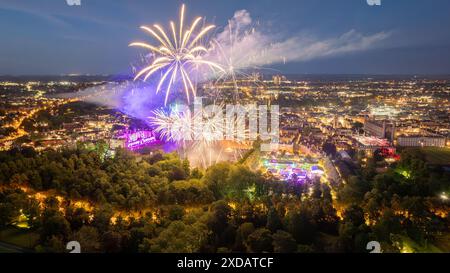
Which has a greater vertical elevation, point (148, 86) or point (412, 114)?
point (148, 86)

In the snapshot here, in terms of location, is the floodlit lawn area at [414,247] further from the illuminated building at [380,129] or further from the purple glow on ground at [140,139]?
the illuminated building at [380,129]

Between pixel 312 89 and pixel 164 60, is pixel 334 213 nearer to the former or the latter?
pixel 164 60

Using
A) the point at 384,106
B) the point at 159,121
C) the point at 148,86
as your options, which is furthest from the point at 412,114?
the point at 159,121

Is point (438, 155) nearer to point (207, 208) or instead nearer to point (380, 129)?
point (380, 129)

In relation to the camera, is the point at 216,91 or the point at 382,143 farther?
the point at 216,91

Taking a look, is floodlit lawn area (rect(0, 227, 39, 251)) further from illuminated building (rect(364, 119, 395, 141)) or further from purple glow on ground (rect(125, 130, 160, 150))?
illuminated building (rect(364, 119, 395, 141))
